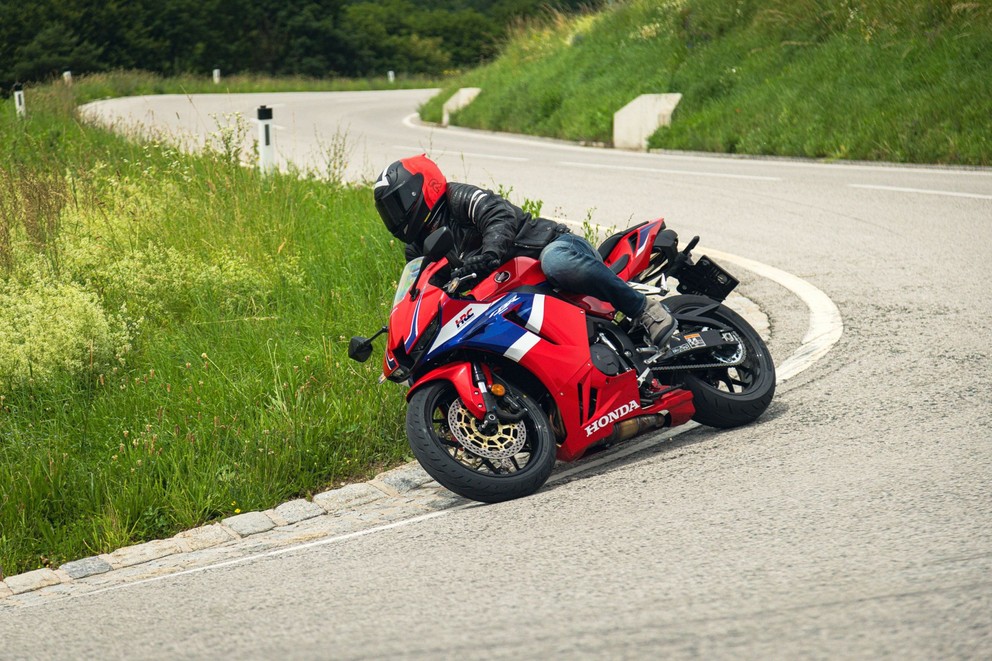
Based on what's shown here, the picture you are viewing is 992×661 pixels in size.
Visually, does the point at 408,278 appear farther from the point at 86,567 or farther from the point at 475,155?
the point at 475,155

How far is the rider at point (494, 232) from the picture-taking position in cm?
553

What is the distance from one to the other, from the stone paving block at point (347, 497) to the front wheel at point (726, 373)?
168 centimetres

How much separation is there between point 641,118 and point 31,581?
1565 cm

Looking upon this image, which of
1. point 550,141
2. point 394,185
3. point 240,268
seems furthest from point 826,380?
point 550,141

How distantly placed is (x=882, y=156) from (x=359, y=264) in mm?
8488

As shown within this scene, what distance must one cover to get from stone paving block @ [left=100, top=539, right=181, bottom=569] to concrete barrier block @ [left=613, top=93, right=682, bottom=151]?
1480 cm

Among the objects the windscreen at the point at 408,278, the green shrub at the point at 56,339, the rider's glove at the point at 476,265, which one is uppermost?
the rider's glove at the point at 476,265

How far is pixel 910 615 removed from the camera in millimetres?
3406

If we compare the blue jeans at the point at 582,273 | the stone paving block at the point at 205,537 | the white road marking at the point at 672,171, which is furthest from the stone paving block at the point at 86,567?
the white road marking at the point at 672,171

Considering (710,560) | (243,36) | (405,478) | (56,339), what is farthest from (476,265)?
(243,36)

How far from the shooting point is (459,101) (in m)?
28.3

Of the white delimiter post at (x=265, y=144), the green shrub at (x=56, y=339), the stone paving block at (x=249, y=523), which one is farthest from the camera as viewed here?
the white delimiter post at (x=265, y=144)

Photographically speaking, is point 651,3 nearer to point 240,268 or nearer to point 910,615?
point 240,268

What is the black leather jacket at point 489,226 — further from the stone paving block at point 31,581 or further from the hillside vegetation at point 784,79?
the hillside vegetation at point 784,79
